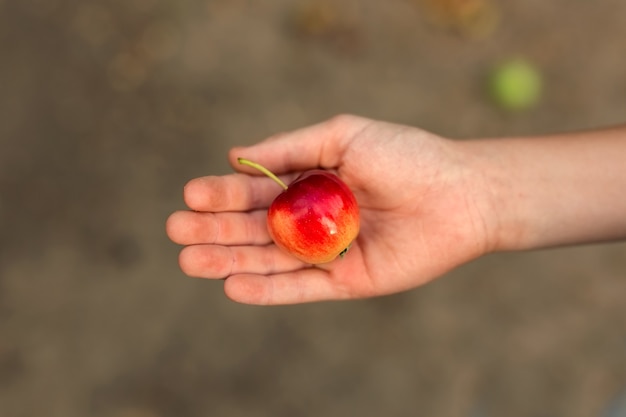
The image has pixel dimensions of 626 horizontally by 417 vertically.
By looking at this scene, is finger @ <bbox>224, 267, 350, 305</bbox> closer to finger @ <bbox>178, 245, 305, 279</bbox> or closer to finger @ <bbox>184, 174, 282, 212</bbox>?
finger @ <bbox>178, 245, 305, 279</bbox>

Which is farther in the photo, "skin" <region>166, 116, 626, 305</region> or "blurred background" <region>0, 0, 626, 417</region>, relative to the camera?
"blurred background" <region>0, 0, 626, 417</region>

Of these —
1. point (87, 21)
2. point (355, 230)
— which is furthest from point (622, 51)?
point (87, 21)

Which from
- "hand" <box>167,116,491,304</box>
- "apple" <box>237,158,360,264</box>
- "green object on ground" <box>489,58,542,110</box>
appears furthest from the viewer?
"green object on ground" <box>489,58,542,110</box>

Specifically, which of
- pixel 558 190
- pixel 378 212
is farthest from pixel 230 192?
pixel 558 190

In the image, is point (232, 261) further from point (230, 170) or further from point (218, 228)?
point (230, 170)

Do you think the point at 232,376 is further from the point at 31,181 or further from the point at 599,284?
the point at 599,284

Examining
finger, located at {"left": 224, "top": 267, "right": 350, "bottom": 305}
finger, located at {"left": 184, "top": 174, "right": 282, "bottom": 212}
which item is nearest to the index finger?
finger, located at {"left": 184, "top": 174, "right": 282, "bottom": 212}

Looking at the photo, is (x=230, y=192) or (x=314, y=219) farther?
(x=230, y=192)
